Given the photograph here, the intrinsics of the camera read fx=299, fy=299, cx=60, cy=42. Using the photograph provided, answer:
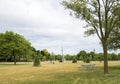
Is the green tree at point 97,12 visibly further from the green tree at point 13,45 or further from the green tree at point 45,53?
the green tree at point 45,53

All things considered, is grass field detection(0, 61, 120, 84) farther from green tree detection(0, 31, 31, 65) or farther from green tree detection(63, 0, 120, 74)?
green tree detection(0, 31, 31, 65)

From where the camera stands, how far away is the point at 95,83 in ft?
68.1

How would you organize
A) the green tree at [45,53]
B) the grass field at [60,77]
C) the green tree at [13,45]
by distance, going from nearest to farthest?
1. the grass field at [60,77]
2. the green tree at [13,45]
3. the green tree at [45,53]

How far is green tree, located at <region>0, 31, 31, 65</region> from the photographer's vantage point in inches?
3489

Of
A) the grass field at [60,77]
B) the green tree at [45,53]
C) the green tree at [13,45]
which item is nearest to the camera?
the grass field at [60,77]

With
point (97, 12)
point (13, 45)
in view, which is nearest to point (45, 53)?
point (13, 45)

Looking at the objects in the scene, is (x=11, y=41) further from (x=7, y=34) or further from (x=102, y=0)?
(x=102, y=0)

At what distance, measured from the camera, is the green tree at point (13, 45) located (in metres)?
88.6

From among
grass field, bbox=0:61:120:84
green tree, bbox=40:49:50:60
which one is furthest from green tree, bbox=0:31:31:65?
green tree, bbox=40:49:50:60

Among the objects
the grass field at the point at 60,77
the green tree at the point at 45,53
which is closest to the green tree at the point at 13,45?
the grass field at the point at 60,77

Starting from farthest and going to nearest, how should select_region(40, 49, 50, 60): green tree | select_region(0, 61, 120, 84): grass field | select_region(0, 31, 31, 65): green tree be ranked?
select_region(40, 49, 50, 60): green tree
select_region(0, 31, 31, 65): green tree
select_region(0, 61, 120, 84): grass field

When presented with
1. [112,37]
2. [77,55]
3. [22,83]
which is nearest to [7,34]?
[112,37]

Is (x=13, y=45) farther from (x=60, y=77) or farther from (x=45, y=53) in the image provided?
(x=45, y=53)

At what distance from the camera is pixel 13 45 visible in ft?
291
